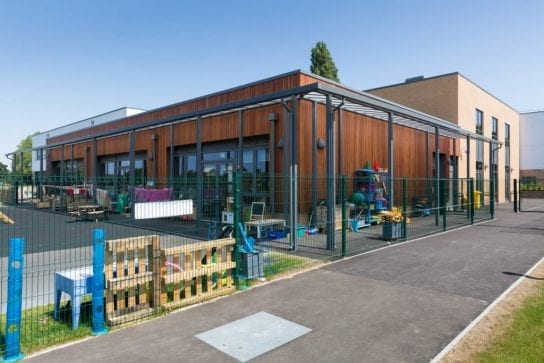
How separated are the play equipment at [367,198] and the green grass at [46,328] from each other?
9725 mm

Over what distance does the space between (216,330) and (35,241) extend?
938 cm

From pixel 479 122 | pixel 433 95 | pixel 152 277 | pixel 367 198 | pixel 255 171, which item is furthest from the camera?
pixel 479 122

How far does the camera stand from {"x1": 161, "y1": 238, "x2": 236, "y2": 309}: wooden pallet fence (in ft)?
16.4

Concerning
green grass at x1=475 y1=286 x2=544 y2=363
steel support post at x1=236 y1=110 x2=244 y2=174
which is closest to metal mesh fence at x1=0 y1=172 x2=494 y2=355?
steel support post at x1=236 y1=110 x2=244 y2=174

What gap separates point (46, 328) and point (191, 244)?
82.1 inches

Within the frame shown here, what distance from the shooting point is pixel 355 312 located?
15.9 ft

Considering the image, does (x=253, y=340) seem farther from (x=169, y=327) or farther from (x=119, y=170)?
(x=119, y=170)

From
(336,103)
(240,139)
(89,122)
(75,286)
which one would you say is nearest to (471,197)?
(336,103)

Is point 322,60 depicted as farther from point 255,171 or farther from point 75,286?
point 75,286

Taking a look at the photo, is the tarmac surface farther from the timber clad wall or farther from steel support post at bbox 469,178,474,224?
steel support post at bbox 469,178,474,224

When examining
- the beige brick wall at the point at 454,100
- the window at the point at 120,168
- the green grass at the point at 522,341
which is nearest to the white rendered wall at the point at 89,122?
the window at the point at 120,168

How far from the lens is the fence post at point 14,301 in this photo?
3598 millimetres

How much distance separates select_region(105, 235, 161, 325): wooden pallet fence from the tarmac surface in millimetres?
290

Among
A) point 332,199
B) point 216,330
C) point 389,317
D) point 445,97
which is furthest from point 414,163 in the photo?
point 216,330
